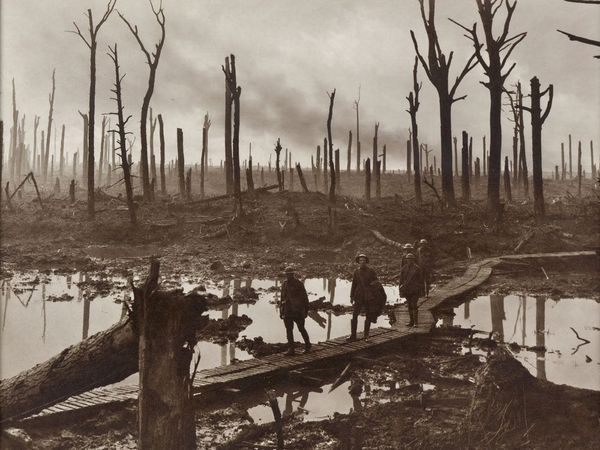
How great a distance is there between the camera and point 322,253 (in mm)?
20844

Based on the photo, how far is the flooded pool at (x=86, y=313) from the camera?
927 centimetres

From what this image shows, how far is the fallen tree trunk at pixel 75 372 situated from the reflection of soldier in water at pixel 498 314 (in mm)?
7506

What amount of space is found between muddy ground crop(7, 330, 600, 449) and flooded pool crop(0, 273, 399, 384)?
174 cm

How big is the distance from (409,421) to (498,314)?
7191 mm

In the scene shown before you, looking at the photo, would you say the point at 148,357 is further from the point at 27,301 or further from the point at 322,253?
the point at 322,253

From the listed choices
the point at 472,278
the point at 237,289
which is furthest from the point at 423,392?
the point at 472,278

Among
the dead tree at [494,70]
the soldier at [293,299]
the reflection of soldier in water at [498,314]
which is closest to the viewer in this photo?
the soldier at [293,299]

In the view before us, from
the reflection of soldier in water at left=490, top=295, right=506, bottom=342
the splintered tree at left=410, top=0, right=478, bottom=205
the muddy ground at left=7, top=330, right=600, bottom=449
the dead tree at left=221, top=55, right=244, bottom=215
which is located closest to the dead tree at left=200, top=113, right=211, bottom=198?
the dead tree at left=221, top=55, right=244, bottom=215

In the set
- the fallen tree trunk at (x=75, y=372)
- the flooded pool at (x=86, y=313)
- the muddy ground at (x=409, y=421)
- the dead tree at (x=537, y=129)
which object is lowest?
the muddy ground at (x=409, y=421)

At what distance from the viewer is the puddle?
324 inches

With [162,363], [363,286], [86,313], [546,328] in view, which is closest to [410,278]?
[363,286]

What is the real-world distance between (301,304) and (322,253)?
12.6 metres

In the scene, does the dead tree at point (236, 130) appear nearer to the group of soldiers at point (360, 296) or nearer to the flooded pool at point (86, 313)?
the flooded pool at point (86, 313)

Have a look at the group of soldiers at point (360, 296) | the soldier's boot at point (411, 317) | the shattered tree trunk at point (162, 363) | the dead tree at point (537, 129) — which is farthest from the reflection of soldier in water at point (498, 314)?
the dead tree at point (537, 129)
